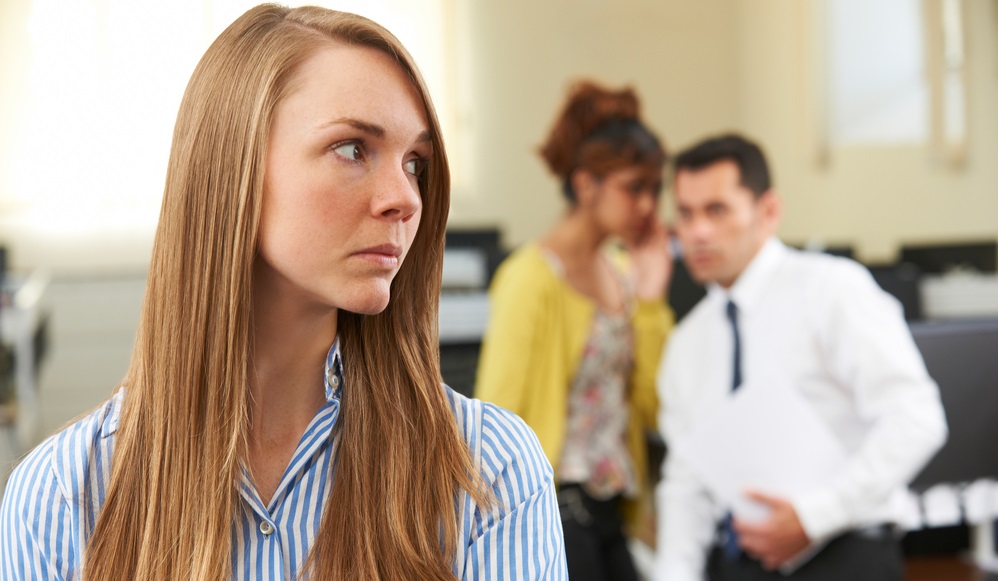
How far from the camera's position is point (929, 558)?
7.58ft

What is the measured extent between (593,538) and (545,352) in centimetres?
36

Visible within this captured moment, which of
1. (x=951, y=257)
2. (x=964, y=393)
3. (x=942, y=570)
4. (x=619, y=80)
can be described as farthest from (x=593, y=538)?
(x=619, y=80)

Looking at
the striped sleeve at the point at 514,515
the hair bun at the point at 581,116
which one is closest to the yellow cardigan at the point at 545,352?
the hair bun at the point at 581,116

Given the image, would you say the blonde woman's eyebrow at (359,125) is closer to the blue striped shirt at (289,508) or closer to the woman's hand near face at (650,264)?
the blue striped shirt at (289,508)

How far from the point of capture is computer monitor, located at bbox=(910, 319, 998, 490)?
74.5 inches

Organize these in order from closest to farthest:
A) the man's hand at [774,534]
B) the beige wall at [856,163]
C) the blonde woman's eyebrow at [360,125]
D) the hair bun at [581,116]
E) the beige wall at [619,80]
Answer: the blonde woman's eyebrow at [360,125]
the man's hand at [774,534]
the hair bun at [581,116]
the beige wall at [856,163]
the beige wall at [619,80]

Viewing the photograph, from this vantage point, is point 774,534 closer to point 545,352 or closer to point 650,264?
point 545,352

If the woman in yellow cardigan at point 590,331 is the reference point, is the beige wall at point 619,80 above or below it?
above

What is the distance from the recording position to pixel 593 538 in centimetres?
185

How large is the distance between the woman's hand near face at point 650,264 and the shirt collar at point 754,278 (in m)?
0.22

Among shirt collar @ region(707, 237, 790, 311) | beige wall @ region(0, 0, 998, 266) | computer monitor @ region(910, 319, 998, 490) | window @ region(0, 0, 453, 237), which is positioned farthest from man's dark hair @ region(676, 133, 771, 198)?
window @ region(0, 0, 453, 237)

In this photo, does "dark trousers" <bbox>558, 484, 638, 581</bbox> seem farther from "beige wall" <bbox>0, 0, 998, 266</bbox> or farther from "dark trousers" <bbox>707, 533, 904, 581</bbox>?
"beige wall" <bbox>0, 0, 998, 266</bbox>

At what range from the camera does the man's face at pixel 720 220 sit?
187 centimetres

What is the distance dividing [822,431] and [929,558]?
0.94m
